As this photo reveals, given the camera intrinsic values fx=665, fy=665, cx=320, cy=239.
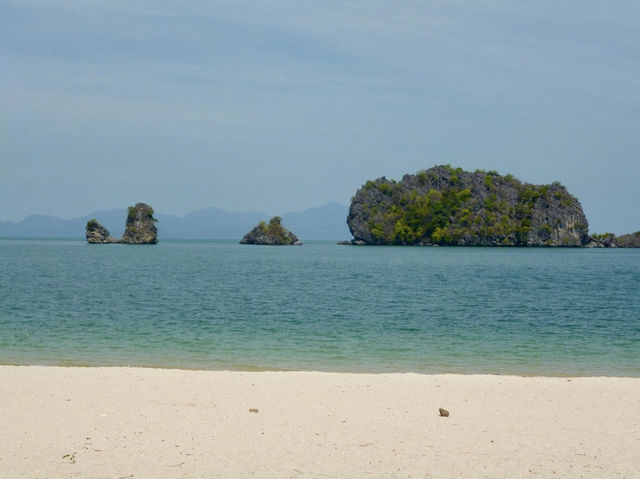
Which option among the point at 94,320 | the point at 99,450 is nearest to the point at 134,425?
the point at 99,450

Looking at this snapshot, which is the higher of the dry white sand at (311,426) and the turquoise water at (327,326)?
the dry white sand at (311,426)

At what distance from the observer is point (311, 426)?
13.1m

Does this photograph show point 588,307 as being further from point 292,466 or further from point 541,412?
point 292,466

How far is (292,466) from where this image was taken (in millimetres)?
10555

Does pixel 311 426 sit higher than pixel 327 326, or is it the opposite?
pixel 311 426

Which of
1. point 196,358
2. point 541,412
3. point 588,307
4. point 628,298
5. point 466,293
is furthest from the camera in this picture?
point 466,293

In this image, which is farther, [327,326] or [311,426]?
[327,326]

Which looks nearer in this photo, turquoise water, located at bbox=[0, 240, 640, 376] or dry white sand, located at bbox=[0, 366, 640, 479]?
dry white sand, located at bbox=[0, 366, 640, 479]

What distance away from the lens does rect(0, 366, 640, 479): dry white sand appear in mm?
10539

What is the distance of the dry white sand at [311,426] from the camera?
1054 cm

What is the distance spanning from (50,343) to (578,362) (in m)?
20.7

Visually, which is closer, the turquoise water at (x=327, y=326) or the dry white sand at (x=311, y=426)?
the dry white sand at (x=311, y=426)

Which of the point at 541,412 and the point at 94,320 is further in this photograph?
the point at 94,320

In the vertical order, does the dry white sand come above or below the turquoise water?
above
